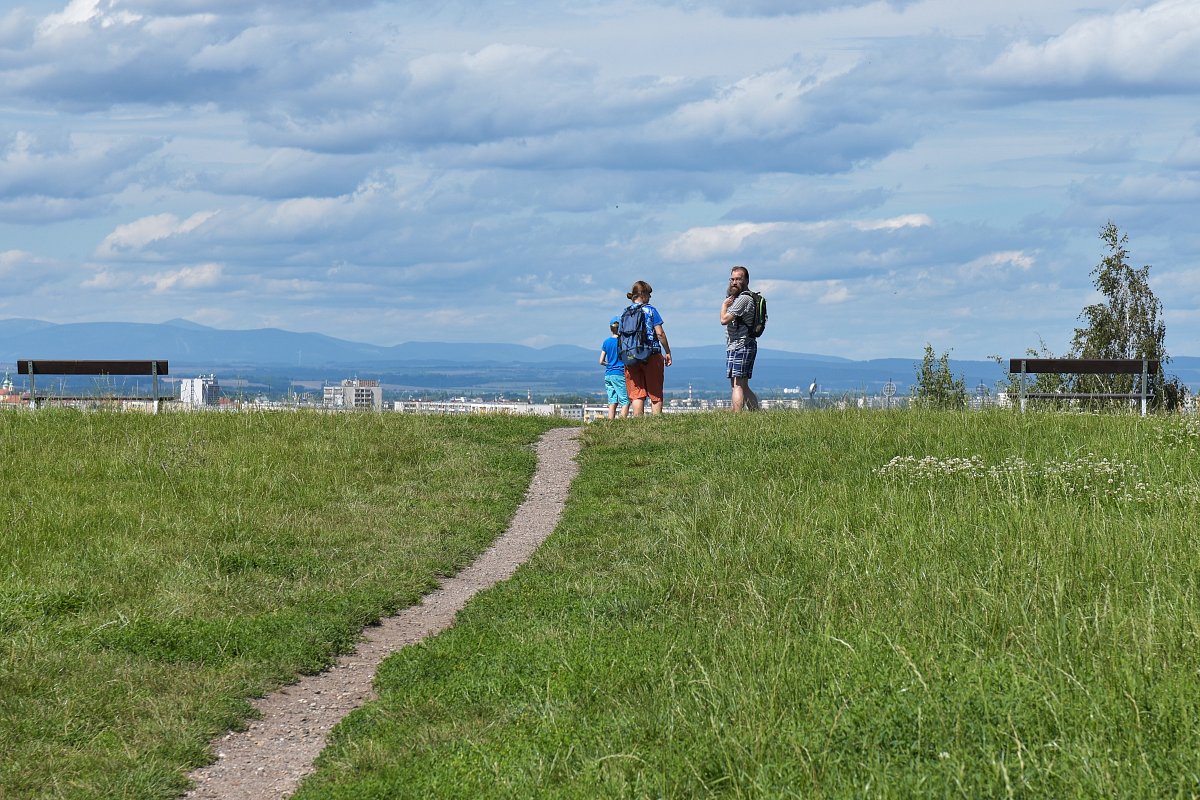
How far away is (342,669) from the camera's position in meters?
8.45

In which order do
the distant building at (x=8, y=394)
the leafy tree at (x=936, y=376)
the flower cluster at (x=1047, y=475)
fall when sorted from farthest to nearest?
the leafy tree at (x=936, y=376)
the distant building at (x=8, y=394)
the flower cluster at (x=1047, y=475)

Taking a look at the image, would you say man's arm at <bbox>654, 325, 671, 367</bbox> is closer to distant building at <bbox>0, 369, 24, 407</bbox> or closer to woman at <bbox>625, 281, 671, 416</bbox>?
woman at <bbox>625, 281, 671, 416</bbox>

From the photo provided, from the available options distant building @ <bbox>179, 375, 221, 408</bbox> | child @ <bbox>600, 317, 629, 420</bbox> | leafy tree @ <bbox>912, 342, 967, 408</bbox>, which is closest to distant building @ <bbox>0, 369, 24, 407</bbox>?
distant building @ <bbox>179, 375, 221, 408</bbox>

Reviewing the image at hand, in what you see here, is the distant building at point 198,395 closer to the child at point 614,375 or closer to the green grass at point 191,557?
the green grass at point 191,557

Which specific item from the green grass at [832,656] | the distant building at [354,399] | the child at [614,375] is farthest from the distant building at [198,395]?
the green grass at [832,656]

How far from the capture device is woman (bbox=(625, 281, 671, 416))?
64.8 feet

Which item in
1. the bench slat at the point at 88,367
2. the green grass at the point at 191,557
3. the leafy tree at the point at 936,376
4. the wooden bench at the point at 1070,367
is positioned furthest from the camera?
the leafy tree at the point at 936,376

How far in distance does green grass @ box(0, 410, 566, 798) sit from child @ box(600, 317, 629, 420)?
2.16 m

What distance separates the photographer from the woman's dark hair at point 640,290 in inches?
779

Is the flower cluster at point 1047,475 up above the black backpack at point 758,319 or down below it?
below

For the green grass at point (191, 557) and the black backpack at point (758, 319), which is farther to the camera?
the black backpack at point (758, 319)

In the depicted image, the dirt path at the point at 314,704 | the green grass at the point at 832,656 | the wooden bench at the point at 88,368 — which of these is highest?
the wooden bench at the point at 88,368

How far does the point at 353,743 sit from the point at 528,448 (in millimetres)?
11383

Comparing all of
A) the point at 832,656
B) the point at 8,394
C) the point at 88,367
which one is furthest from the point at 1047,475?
the point at 8,394
